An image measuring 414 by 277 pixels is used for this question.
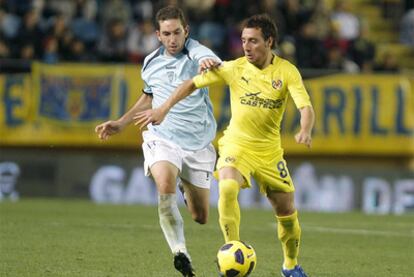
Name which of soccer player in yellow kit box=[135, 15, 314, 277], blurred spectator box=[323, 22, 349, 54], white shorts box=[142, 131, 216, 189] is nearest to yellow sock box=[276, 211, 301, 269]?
soccer player in yellow kit box=[135, 15, 314, 277]

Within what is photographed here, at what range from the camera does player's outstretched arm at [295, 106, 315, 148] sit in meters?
8.11

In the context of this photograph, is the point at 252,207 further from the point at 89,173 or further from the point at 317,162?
the point at 89,173

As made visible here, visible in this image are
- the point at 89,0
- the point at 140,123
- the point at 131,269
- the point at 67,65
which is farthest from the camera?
the point at 89,0

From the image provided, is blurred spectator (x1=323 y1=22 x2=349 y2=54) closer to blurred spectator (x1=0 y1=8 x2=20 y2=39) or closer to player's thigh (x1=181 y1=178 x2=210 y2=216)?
blurred spectator (x1=0 y1=8 x2=20 y2=39)

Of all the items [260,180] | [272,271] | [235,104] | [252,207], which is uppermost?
[235,104]

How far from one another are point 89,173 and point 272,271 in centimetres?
932

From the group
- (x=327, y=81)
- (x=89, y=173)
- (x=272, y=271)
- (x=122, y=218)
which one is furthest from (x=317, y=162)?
(x=272, y=271)

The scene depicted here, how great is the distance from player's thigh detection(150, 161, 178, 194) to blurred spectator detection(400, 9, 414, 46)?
14.7 metres

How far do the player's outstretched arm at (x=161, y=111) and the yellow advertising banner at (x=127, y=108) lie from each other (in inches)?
375

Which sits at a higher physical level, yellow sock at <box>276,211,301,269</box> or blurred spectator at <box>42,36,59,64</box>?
blurred spectator at <box>42,36,59,64</box>

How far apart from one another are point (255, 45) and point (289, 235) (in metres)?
1.58

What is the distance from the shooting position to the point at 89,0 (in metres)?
20.0

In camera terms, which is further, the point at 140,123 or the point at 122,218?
the point at 122,218

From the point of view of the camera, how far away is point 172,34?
31.7 feet
